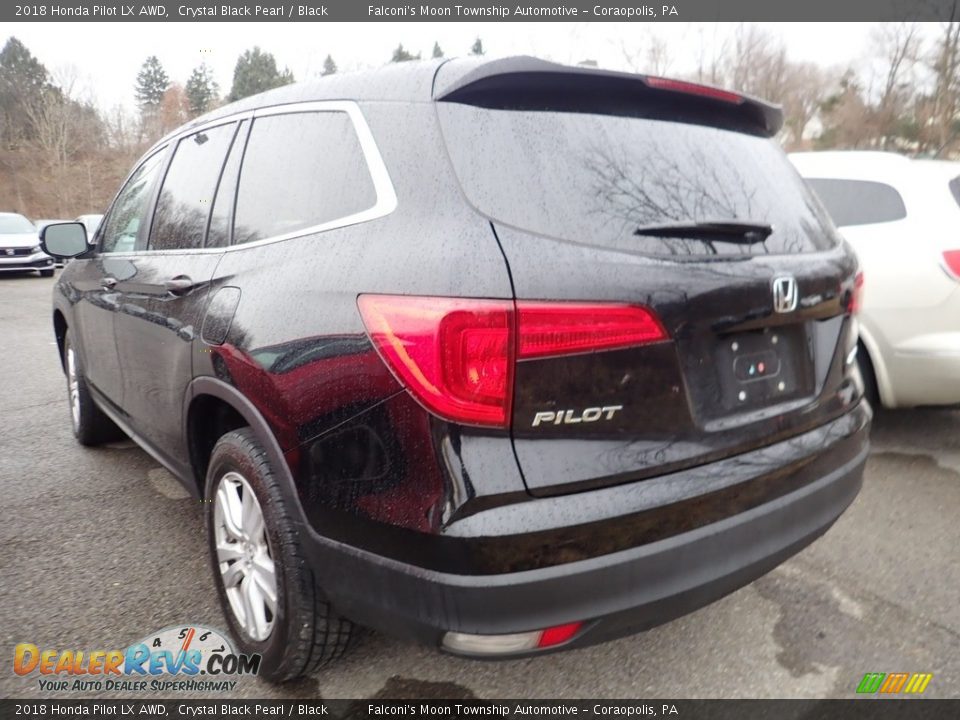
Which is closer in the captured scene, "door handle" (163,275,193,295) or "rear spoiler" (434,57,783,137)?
"rear spoiler" (434,57,783,137)

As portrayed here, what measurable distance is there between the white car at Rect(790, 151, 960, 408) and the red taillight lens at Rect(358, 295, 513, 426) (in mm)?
2795

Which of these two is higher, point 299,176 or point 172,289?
point 299,176

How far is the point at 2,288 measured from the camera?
14328 millimetres

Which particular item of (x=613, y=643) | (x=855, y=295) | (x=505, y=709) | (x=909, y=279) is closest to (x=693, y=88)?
(x=855, y=295)

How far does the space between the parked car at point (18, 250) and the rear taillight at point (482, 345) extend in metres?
16.7

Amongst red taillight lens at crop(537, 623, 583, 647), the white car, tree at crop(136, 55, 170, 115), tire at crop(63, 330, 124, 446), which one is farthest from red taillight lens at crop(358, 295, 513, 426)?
tree at crop(136, 55, 170, 115)

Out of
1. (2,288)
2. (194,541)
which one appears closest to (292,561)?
(194,541)

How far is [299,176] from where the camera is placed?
202 cm

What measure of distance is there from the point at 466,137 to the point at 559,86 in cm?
30

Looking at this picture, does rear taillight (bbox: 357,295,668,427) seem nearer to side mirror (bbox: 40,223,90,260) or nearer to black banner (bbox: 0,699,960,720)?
black banner (bbox: 0,699,960,720)

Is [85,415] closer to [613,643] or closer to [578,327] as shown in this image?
[613,643]

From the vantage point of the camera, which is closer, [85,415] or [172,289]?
[172,289]

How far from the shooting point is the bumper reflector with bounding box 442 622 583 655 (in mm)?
1497

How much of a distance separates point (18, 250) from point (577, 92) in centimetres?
1756
